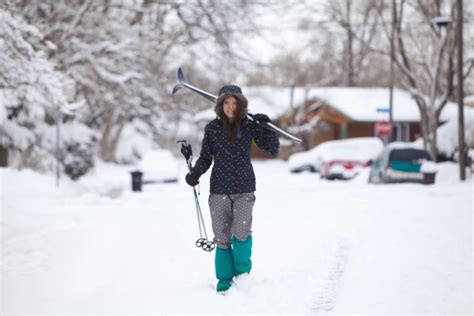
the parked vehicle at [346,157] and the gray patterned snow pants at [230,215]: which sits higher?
the gray patterned snow pants at [230,215]

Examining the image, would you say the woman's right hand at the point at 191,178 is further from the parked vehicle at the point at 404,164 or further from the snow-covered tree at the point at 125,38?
the parked vehicle at the point at 404,164

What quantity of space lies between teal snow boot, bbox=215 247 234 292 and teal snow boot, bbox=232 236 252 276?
1.9 inches

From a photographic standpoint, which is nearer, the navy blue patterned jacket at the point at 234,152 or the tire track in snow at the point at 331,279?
the tire track in snow at the point at 331,279

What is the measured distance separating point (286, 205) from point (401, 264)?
598 cm

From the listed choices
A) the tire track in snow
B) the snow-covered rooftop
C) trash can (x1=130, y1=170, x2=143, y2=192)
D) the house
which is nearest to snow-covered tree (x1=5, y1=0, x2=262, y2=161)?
trash can (x1=130, y1=170, x2=143, y2=192)

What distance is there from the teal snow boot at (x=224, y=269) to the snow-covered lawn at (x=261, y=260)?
0.43ft

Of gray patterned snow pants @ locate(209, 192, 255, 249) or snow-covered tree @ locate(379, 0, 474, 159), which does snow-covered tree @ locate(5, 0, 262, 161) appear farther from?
gray patterned snow pants @ locate(209, 192, 255, 249)

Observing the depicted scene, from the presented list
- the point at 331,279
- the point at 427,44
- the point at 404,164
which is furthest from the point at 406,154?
the point at 331,279

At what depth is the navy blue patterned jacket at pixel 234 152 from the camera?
18.5 ft

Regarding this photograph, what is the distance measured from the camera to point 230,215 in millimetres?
5754

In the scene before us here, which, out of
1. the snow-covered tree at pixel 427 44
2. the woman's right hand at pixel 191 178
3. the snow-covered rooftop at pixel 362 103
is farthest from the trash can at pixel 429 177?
the snow-covered rooftop at pixel 362 103

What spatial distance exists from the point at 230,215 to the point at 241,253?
1.10 feet

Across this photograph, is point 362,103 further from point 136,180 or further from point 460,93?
point 136,180

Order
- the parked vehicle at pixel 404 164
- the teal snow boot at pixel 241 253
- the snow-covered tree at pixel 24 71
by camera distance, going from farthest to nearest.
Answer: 1. the parked vehicle at pixel 404 164
2. the snow-covered tree at pixel 24 71
3. the teal snow boot at pixel 241 253
